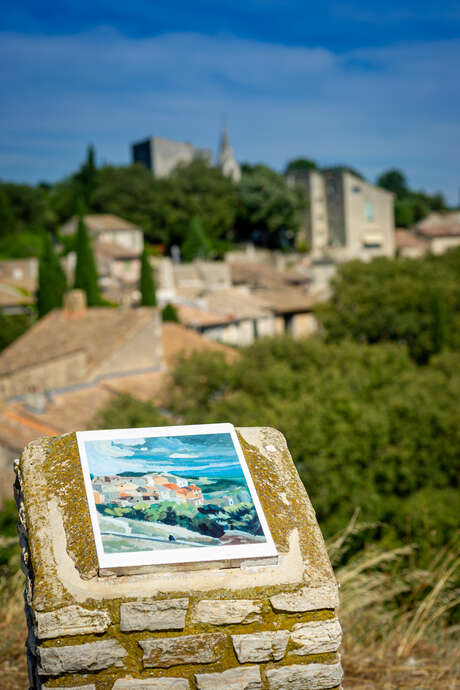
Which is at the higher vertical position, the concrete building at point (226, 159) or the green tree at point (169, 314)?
the concrete building at point (226, 159)

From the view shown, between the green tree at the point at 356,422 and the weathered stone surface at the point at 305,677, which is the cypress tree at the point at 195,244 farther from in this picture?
the weathered stone surface at the point at 305,677

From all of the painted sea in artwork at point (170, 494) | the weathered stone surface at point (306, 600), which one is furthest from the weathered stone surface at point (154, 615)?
the weathered stone surface at point (306, 600)

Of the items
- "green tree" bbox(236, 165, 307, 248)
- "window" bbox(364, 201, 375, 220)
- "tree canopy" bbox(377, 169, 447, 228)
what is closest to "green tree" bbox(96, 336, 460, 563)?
"green tree" bbox(236, 165, 307, 248)

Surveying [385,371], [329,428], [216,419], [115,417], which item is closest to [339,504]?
[329,428]

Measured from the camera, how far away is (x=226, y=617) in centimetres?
284

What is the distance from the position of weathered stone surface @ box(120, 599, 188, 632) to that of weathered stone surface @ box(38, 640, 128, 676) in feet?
0.36

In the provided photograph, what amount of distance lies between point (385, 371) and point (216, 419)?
5680 mm

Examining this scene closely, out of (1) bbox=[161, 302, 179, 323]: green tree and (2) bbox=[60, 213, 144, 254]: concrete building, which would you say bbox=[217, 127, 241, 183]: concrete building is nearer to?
(2) bbox=[60, 213, 144, 254]: concrete building

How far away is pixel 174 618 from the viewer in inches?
110

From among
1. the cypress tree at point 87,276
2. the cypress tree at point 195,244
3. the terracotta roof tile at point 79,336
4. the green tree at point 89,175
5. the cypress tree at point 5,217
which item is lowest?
the terracotta roof tile at point 79,336

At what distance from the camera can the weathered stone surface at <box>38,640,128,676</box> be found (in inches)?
107

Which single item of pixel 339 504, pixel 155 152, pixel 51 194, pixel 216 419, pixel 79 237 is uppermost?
pixel 155 152

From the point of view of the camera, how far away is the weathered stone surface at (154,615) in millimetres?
2758

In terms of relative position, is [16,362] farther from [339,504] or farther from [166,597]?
[166,597]
